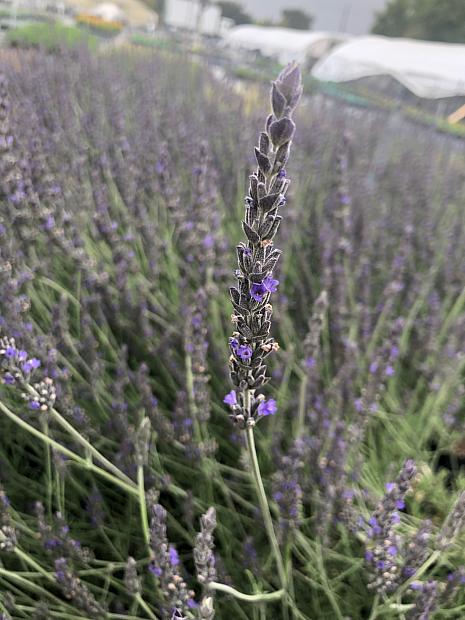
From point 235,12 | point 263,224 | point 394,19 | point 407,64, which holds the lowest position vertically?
point 263,224

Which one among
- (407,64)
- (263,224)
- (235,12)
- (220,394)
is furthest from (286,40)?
(263,224)

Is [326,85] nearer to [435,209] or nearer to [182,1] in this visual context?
[435,209]

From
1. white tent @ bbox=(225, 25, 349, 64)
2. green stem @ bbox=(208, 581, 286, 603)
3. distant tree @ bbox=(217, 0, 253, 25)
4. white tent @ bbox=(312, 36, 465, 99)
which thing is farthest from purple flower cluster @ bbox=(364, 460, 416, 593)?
distant tree @ bbox=(217, 0, 253, 25)

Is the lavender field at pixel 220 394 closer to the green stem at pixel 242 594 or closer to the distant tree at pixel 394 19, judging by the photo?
the green stem at pixel 242 594

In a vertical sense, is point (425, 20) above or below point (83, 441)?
above

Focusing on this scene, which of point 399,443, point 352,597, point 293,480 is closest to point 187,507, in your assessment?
point 293,480

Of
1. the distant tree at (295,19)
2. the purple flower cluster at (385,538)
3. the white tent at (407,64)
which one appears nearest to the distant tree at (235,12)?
the distant tree at (295,19)

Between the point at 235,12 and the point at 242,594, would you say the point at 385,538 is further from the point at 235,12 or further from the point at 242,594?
the point at 235,12

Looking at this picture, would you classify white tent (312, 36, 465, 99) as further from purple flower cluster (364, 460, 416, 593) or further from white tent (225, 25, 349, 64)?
white tent (225, 25, 349, 64)
